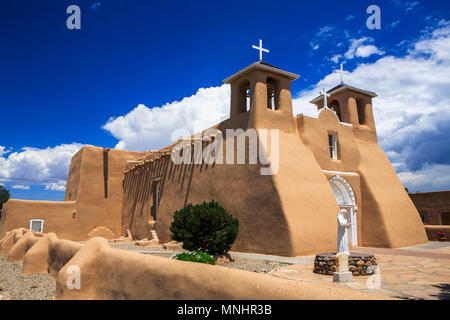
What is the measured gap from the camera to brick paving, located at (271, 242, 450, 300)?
5.82 meters

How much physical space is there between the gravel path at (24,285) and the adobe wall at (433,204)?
21.2 m

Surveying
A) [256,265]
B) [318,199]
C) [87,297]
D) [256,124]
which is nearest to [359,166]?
[318,199]

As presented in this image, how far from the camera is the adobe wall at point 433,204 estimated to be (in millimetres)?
19531

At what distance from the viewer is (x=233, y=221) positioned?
11.0 metres

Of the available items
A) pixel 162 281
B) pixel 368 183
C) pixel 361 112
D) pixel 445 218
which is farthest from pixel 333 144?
pixel 445 218

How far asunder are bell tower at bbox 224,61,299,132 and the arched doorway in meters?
3.29

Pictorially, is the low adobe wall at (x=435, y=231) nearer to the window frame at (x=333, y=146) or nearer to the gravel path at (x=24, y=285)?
the window frame at (x=333, y=146)

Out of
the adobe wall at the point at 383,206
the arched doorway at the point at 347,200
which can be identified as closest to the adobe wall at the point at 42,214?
the arched doorway at the point at 347,200

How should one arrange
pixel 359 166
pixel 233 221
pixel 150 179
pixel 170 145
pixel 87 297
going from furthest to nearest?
pixel 150 179
pixel 170 145
pixel 359 166
pixel 233 221
pixel 87 297

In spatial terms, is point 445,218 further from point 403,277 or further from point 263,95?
point 403,277

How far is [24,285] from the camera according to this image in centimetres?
847

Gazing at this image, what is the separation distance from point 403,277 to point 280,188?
15.5 ft
